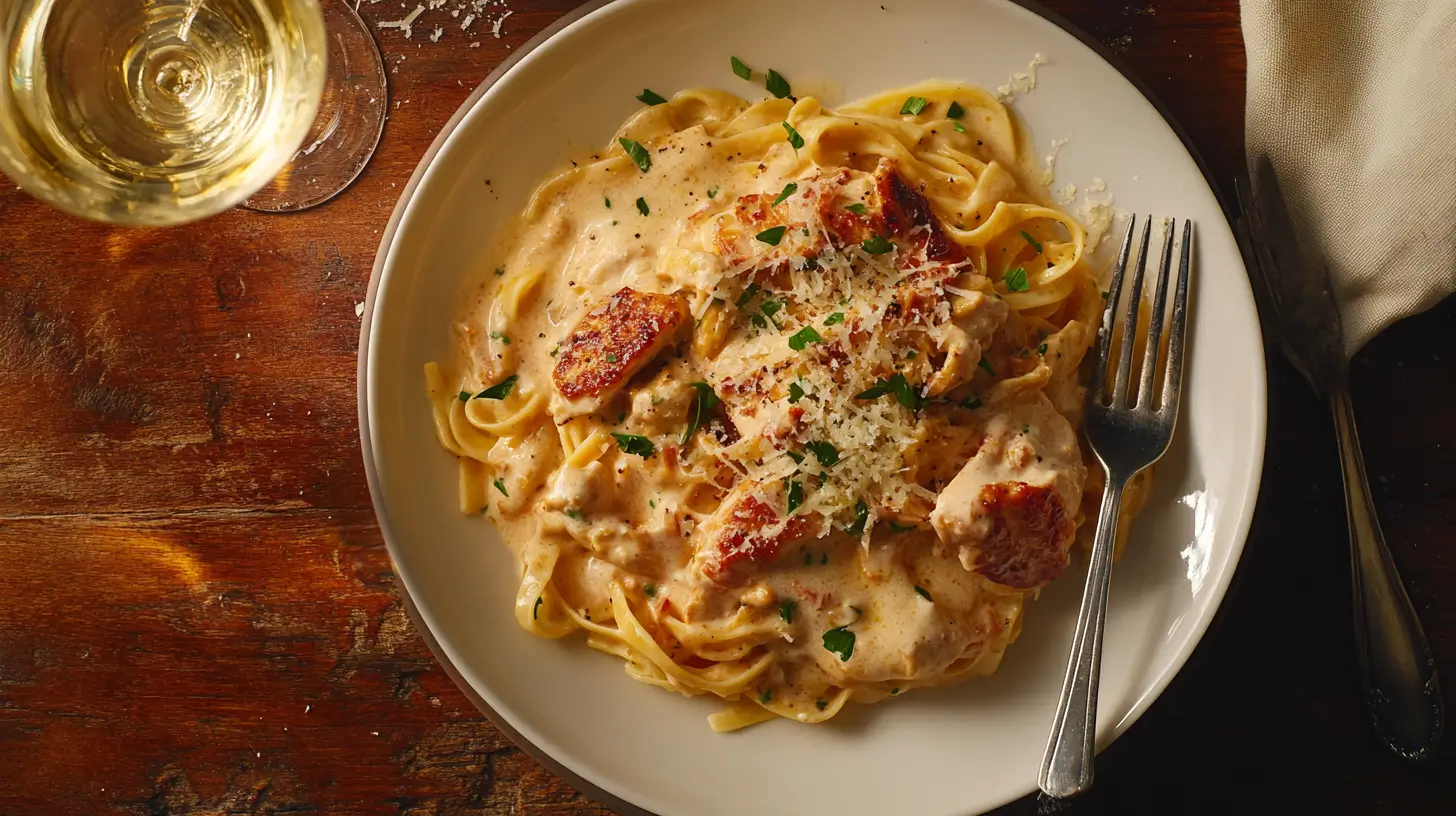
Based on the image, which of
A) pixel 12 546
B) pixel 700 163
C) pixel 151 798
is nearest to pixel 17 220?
pixel 12 546

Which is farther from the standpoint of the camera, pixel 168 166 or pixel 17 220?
pixel 17 220

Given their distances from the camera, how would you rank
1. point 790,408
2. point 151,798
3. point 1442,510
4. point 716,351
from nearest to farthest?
1. point 790,408
2. point 716,351
3. point 1442,510
4. point 151,798

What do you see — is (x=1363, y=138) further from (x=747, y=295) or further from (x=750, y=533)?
(x=750, y=533)

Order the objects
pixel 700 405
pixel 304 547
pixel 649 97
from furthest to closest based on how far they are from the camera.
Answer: pixel 304 547
pixel 649 97
pixel 700 405

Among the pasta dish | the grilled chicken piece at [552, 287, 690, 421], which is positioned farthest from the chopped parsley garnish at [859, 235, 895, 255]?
the grilled chicken piece at [552, 287, 690, 421]

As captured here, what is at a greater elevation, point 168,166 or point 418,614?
point 168,166

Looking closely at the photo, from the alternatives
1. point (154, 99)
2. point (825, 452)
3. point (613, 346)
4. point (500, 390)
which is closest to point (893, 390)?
point (825, 452)

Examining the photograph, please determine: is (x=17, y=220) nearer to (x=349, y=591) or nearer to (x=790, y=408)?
(x=349, y=591)
